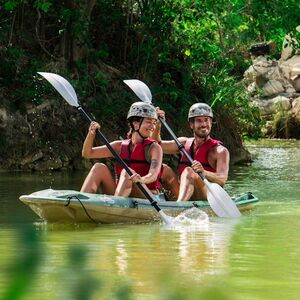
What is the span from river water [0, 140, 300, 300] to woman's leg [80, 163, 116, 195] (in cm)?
41

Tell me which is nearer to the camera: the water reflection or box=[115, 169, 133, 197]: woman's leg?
the water reflection

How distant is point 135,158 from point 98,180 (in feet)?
1.24

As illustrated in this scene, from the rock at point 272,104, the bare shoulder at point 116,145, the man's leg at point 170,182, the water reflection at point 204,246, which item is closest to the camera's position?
the water reflection at point 204,246

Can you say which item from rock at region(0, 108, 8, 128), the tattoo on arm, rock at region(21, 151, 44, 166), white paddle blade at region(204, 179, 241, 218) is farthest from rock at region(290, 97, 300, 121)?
the tattoo on arm

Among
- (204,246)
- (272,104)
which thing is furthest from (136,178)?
(272,104)

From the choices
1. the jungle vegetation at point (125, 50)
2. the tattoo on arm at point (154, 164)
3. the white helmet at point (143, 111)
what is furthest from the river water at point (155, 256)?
the jungle vegetation at point (125, 50)

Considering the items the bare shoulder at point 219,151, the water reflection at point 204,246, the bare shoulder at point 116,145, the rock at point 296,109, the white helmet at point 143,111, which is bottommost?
the water reflection at point 204,246

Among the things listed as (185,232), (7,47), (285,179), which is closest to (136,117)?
(185,232)

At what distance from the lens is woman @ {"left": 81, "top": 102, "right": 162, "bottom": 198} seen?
7.50 m

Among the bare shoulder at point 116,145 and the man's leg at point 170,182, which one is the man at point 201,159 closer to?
the man's leg at point 170,182

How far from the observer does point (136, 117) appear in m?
7.63

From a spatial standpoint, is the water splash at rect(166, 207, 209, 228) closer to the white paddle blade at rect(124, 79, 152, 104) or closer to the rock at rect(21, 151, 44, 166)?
the white paddle blade at rect(124, 79, 152, 104)

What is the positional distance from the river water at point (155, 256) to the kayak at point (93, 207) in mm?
106

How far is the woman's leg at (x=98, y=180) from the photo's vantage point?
24.6 feet
